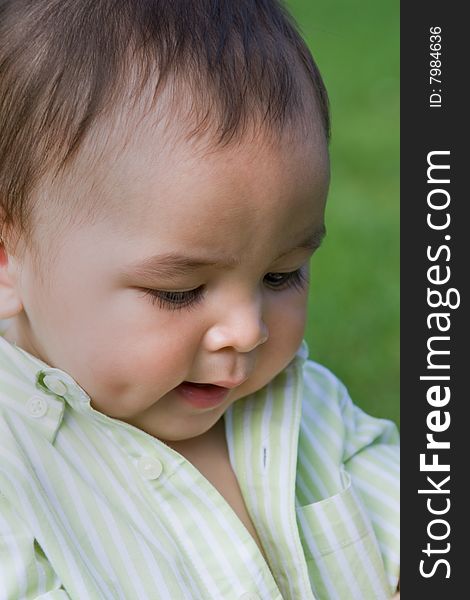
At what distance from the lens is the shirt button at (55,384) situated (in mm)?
1978

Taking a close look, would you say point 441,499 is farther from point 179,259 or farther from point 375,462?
point 179,259

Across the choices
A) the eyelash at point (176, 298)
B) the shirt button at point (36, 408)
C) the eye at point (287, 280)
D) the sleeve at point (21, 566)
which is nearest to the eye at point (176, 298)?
the eyelash at point (176, 298)

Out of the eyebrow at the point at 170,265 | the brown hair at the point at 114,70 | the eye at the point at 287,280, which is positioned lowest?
the eyebrow at the point at 170,265

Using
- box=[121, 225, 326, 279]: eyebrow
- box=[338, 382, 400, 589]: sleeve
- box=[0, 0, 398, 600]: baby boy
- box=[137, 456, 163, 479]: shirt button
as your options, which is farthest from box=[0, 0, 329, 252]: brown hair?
box=[338, 382, 400, 589]: sleeve

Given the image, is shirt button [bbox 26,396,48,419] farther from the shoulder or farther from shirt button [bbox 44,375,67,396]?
the shoulder

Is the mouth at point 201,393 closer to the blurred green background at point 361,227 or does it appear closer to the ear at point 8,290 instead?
the ear at point 8,290

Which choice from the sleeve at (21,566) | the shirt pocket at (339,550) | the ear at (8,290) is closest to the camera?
the sleeve at (21,566)

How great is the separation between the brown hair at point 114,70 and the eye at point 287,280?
0.85 feet

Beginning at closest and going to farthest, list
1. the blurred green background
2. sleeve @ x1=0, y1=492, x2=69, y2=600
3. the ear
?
1. sleeve @ x1=0, y1=492, x2=69, y2=600
2. the ear
3. the blurred green background

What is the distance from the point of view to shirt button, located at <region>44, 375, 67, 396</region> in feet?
6.49

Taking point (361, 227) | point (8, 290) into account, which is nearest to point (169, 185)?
point (8, 290)

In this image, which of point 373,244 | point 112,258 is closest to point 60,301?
point 112,258

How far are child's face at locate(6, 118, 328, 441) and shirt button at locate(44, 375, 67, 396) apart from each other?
0.08ft

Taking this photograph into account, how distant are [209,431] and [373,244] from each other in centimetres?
232
